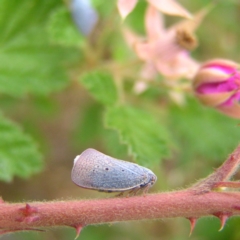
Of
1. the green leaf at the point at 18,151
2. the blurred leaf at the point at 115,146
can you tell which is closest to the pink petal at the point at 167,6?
the blurred leaf at the point at 115,146

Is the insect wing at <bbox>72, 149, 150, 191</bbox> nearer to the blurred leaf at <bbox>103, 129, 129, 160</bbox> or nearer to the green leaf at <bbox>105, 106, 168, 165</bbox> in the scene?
the green leaf at <bbox>105, 106, 168, 165</bbox>

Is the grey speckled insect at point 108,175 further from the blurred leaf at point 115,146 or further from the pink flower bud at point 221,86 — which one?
the blurred leaf at point 115,146

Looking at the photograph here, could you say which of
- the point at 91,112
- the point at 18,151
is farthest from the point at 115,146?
the point at 91,112

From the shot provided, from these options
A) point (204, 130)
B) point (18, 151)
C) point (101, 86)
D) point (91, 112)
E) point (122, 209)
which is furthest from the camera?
point (91, 112)

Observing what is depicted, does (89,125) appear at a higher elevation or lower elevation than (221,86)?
higher

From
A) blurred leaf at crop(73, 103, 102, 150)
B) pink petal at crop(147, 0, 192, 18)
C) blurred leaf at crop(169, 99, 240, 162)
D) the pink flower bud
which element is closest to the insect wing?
the pink flower bud

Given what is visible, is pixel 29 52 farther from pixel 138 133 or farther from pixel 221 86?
pixel 221 86

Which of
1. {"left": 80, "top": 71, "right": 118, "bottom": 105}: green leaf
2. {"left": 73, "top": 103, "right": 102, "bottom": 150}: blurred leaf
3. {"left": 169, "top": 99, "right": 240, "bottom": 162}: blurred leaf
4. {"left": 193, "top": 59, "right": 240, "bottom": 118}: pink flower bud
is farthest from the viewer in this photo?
{"left": 73, "top": 103, "right": 102, "bottom": 150}: blurred leaf
